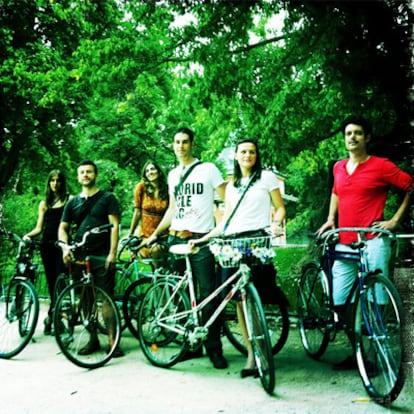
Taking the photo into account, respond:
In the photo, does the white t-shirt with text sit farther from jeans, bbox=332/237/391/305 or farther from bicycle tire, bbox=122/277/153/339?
jeans, bbox=332/237/391/305

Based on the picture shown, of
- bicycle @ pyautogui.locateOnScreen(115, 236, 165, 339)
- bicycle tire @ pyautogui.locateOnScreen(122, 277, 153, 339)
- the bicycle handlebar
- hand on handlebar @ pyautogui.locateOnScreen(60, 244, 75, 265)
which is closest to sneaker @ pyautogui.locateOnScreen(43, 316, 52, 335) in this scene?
bicycle @ pyautogui.locateOnScreen(115, 236, 165, 339)

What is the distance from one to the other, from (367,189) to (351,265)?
563 mm

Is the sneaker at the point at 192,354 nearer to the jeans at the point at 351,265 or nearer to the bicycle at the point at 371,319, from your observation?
the bicycle at the point at 371,319

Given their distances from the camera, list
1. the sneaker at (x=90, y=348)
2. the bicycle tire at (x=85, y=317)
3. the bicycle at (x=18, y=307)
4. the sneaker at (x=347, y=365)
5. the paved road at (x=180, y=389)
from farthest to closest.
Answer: the bicycle at (x=18, y=307), the sneaker at (x=90, y=348), the bicycle tire at (x=85, y=317), the sneaker at (x=347, y=365), the paved road at (x=180, y=389)

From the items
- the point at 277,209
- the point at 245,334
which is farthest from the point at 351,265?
the point at 245,334

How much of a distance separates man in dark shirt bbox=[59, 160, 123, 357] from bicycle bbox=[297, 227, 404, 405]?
1.77m

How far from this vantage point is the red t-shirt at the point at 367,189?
3.03 m

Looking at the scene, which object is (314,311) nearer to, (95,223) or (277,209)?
(277,209)

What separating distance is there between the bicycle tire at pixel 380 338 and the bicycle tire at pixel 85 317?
6.31 feet

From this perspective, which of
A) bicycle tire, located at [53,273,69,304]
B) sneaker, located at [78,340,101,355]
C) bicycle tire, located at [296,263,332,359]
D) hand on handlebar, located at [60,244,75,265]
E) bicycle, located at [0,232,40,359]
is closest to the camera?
bicycle tire, located at [296,263,332,359]

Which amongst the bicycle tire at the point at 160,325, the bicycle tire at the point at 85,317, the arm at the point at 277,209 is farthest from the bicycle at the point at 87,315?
the arm at the point at 277,209

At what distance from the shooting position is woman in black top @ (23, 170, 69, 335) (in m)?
4.73

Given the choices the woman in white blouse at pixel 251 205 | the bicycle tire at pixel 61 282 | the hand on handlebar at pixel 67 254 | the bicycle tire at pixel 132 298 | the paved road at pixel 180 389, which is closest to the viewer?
the paved road at pixel 180 389

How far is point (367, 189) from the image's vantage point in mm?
3102
